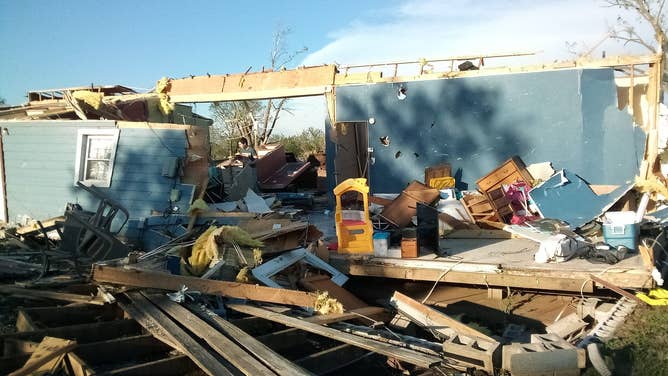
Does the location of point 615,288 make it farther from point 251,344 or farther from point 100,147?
point 100,147

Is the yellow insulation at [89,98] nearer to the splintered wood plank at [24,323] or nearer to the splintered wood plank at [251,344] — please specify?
the splintered wood plank at [24,323]

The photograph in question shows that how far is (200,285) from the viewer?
643cm

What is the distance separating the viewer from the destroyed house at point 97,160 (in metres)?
11.1

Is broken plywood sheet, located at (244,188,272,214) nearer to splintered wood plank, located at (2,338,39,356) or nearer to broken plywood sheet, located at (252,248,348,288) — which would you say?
broken plywood sheet, located at (252,248,348,288)

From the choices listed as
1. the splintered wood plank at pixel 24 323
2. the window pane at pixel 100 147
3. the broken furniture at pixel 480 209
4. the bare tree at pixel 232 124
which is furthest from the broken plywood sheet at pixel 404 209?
the bare tree at pixel 232 124

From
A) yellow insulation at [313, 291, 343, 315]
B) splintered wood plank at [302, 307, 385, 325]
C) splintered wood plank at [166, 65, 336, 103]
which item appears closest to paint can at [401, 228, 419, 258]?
splintered wood plank at [302, 307, 385, 325]

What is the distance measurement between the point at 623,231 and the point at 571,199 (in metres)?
2.30

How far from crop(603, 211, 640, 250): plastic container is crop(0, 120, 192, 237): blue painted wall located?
25.1 ft

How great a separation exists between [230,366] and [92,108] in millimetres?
10546

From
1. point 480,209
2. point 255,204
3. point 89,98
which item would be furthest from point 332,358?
point 89,98

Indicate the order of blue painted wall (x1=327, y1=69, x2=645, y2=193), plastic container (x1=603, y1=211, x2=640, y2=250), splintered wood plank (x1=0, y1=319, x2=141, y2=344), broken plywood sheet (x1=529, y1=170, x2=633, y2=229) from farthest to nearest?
blue painted wall (x1=327, y1=69, x2=645, y2=193) < broken plywood sheet (x1=529, y1=170, x2=633, y2=229) < plastic container (x1=603, y1=211, x2=640, y2=250) < splintered wood plank (x1=0, y1=319, x2=141, y2=344)

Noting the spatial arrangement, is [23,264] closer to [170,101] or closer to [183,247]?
[183,247]

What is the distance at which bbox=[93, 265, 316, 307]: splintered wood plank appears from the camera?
6395mm

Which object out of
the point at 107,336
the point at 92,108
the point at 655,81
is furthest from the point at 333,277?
the point at 92,108
